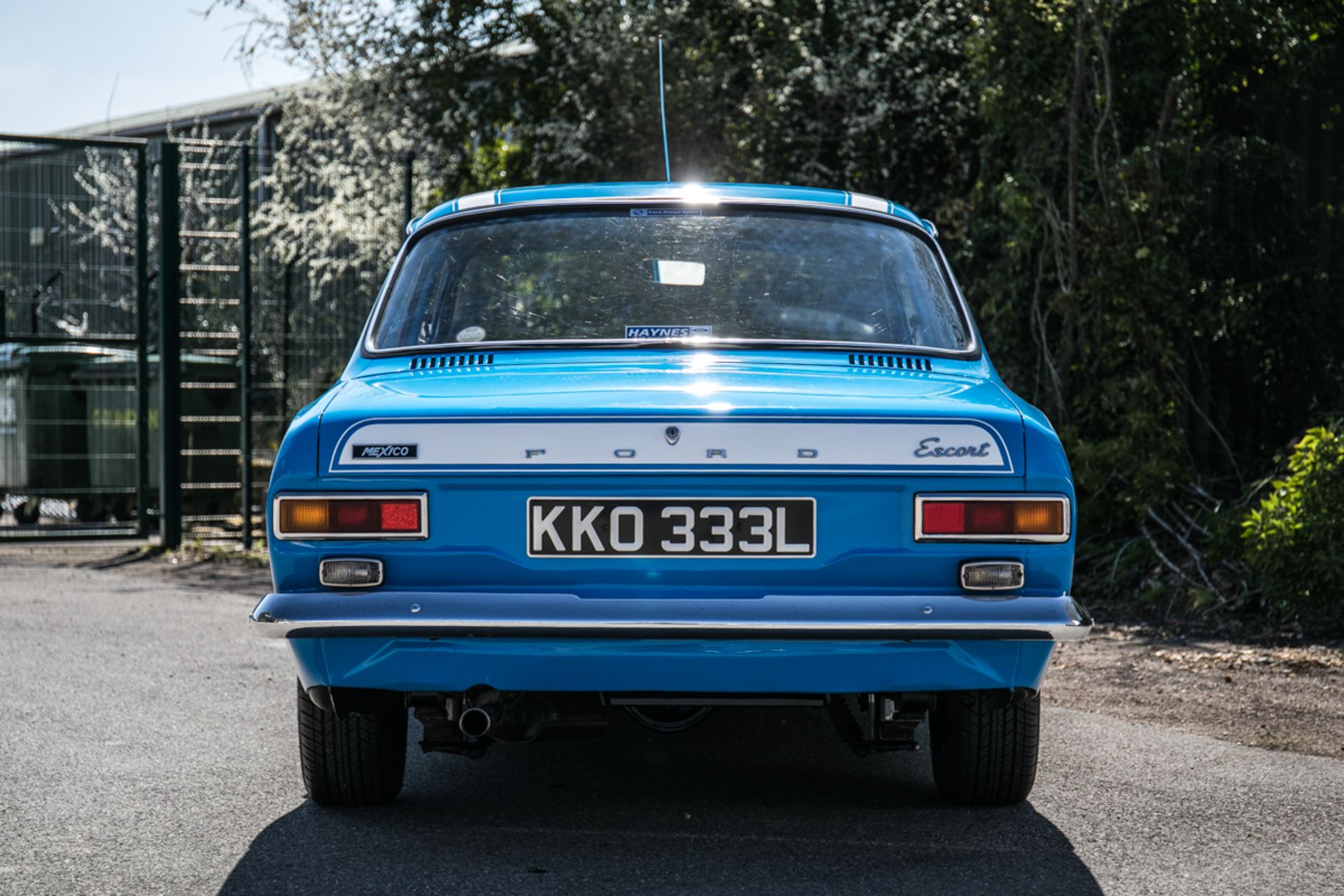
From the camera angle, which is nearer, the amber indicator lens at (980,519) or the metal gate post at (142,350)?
the amber indicator lens at (980,519)

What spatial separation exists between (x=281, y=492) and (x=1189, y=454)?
22.4 feet

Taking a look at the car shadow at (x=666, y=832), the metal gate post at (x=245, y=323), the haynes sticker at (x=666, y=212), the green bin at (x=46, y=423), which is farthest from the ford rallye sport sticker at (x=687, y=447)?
→ the green bin at (x=46, y=423)

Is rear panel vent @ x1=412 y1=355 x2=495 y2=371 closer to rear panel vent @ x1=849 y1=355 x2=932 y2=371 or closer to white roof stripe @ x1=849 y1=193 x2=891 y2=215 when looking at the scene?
rear panel vent @ x1=849 y1=355 x2=932 y2=371

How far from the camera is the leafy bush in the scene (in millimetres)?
6582

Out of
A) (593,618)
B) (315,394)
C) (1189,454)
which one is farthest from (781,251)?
(315,394)

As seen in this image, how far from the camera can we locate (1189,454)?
883cm

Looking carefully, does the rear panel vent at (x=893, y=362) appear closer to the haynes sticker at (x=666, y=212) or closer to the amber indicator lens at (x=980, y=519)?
the amber indicator lens at (x=980, y=519)

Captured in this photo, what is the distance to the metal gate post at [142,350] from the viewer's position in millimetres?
10398

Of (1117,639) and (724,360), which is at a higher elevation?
(724,360)

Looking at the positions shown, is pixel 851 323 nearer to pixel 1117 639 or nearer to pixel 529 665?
pixel 529 665

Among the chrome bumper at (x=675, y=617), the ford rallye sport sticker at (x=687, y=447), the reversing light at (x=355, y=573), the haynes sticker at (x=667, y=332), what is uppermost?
the haynes sticker at (x=667, y=332)

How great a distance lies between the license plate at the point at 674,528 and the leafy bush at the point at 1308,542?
421 cm

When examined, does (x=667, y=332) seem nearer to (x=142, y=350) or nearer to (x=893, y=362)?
(x=893, y=362)

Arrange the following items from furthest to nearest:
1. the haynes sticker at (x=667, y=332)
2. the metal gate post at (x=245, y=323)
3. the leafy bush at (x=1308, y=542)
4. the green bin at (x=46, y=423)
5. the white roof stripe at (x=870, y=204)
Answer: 1. the green bin at (x=46, y=423)
2. the metal gate post at (x=245, y=323)
3. the leafy bush at (x=1308, y=542)
4. the white roof stripe at (x=870, y=204)
5. the haynes sticker at (x=667, y=332)
